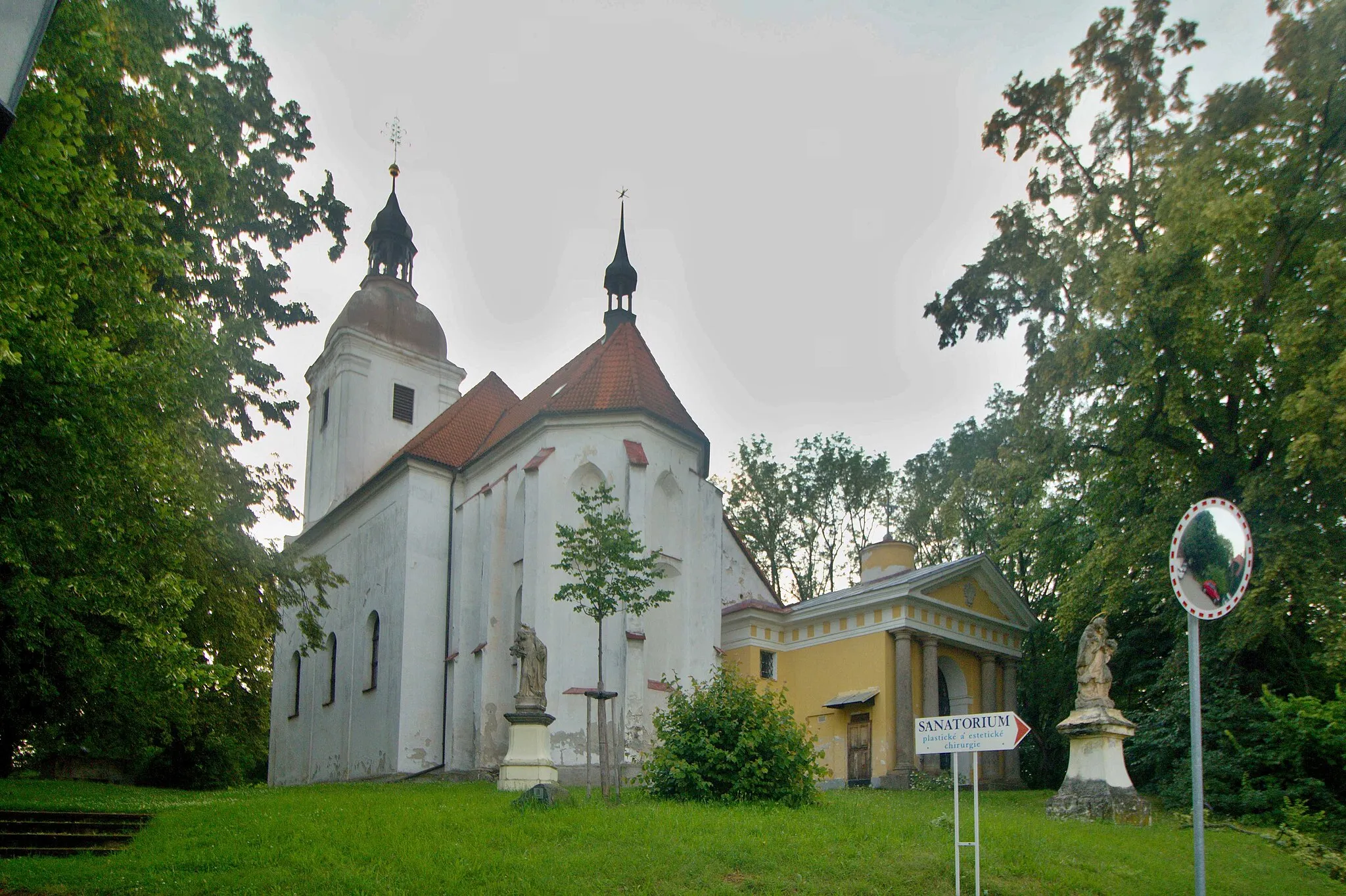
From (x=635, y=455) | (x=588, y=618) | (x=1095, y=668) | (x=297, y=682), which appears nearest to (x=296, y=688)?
(x=297, y=682)

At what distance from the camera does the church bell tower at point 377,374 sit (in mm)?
32156

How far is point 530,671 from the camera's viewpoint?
51.1 feet

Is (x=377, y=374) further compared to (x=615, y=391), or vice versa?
(x=377, y=374)

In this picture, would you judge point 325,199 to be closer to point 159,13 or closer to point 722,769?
point 159,13

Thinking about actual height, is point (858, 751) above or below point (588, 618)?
below

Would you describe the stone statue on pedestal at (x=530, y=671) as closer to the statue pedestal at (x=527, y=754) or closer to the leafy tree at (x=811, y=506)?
the statue pedestal at (x=527, y=754)

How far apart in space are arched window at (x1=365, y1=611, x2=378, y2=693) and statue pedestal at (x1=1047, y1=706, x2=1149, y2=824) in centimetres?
1762

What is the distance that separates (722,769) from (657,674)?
31.0 feet

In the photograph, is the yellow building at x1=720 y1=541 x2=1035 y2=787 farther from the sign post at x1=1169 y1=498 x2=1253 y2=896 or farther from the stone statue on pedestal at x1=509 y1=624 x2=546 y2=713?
the sign post at x1=1169 y1=498 x2=1253 y2=896

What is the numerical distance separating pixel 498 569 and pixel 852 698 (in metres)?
8.14

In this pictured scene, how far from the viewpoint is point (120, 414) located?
35.0 ft

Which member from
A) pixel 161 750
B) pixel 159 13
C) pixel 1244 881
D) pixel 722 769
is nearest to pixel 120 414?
pixel 159 13

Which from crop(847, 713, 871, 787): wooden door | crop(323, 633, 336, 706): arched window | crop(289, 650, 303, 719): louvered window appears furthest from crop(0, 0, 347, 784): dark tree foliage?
crop(289, 650, 303, 719): louvered window

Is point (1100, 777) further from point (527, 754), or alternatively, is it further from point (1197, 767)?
point (527, 754)
